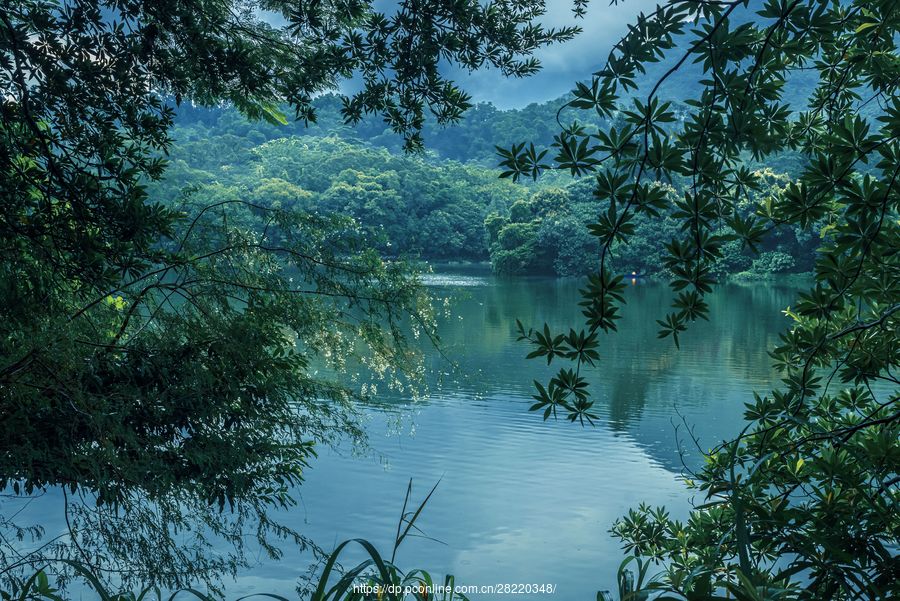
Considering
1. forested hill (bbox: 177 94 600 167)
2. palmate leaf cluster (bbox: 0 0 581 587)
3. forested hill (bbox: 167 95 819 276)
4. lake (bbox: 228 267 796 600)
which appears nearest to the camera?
palmate leaf cluster (bbox: 0 0 581 587)

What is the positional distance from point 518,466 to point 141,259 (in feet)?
21.9

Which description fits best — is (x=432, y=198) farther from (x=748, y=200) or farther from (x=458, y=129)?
(x=748, y=200)

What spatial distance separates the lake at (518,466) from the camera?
22.9ft

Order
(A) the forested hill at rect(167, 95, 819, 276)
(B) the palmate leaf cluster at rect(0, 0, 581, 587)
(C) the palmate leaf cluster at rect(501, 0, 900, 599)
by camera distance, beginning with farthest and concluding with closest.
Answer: (A) the forested hill at rect(167, 95, 819, 276) < (B) the palmate leaf cluster at rect(0, 0, 581, 587) < (C) the palmate leaf cluster at rect(501, 0, 900, 599)

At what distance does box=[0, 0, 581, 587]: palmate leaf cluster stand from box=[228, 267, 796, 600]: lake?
1415 mm

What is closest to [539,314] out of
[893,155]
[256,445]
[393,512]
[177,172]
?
[393,512]

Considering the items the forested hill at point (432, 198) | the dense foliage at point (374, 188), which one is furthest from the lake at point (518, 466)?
the dense foliage at point (374, 188)

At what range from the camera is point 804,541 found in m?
1.98

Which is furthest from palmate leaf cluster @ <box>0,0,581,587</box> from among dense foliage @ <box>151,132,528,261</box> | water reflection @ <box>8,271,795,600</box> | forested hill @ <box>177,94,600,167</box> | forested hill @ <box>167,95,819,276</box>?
forested hill @ <box>177,94,600,167</box>

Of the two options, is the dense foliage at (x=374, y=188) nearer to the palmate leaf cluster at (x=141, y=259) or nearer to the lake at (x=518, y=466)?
the lake at (x=518, y=466)

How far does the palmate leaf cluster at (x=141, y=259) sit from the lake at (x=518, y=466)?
1.42 meters

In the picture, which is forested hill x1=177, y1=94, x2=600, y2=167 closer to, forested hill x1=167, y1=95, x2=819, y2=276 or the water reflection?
forested hill x1=167, y1=95, x2=819, y2=276

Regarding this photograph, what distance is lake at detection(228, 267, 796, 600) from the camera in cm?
696

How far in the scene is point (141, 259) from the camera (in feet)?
11.6
